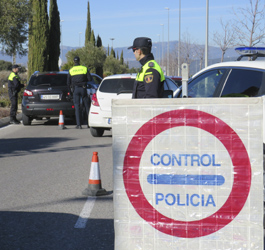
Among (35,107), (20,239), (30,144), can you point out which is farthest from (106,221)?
(35,107)

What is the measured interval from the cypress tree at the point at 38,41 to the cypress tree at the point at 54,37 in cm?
442

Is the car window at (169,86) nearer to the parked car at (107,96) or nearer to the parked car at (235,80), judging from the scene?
the parked car at (107,96)

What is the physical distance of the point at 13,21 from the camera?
A: 84.1 ft

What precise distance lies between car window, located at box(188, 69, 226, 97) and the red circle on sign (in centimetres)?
313

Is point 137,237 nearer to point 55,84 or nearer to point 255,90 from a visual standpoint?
point 255,90

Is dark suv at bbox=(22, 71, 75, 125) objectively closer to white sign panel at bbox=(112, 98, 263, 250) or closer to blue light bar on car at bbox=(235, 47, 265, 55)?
blue light bar on car at bbox=(235, 47, 265, 55)

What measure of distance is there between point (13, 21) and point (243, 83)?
68.5 feet

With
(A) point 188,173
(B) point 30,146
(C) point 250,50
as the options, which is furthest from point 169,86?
(A) point 188,173

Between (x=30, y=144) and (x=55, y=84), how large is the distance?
16.8 ft

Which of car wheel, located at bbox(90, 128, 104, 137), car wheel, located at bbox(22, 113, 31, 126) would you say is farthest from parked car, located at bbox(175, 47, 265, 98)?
car wheel, located at bbox(22, 113, 31, 126)

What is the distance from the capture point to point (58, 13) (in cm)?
4531

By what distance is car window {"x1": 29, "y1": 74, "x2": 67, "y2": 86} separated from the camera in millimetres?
17797

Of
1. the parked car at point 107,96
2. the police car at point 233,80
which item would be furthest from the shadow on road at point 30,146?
the police car at point 233,80

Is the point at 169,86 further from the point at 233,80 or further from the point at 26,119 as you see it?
the point at 233,80
